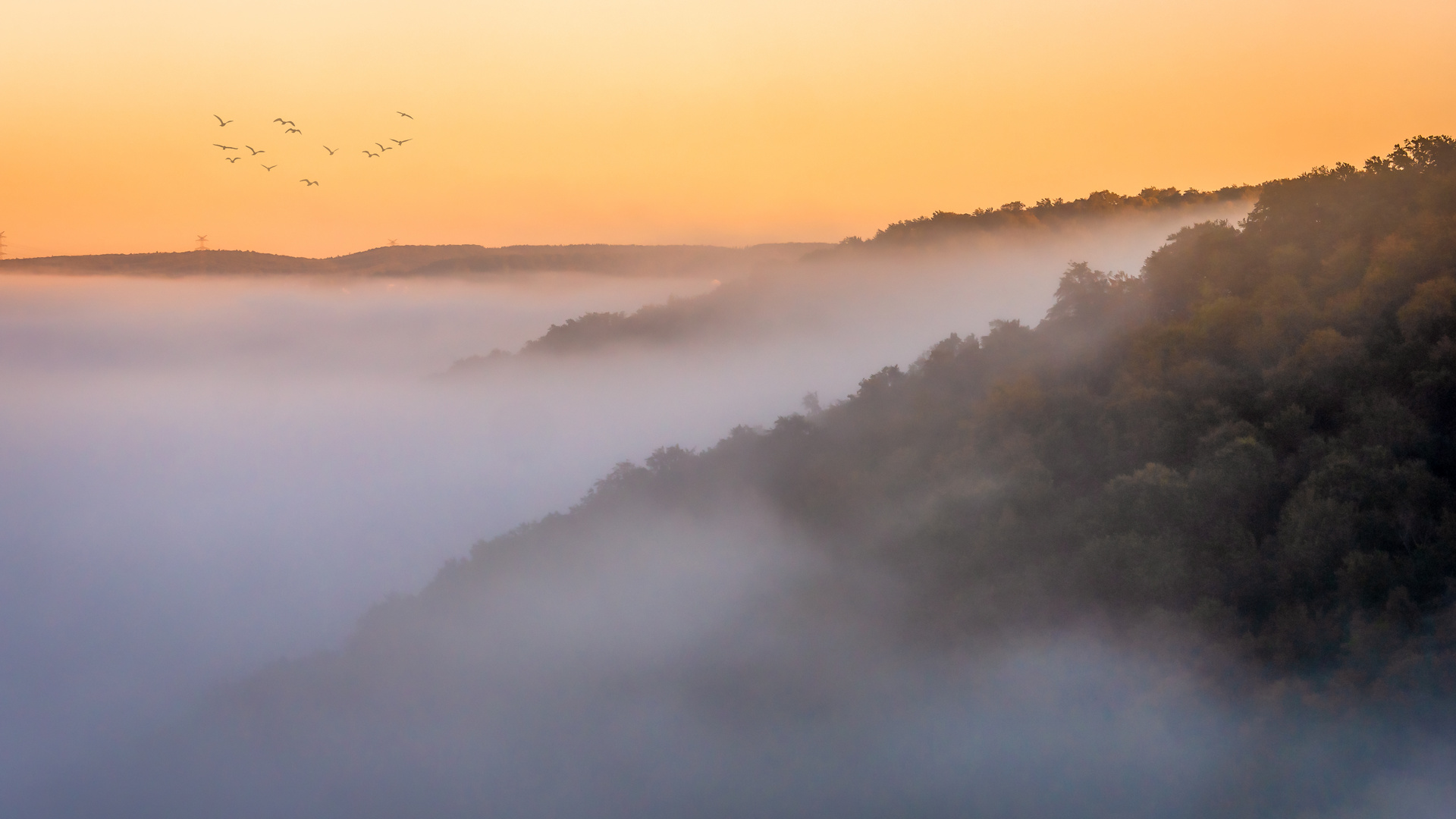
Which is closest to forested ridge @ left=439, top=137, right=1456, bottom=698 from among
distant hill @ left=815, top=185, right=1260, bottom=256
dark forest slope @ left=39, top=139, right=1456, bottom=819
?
dark forest slope @ left=39, top=139, right=1456, bottom=819

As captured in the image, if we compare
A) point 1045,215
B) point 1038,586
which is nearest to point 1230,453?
point 1038,586

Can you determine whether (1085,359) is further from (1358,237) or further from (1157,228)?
(1157,228)

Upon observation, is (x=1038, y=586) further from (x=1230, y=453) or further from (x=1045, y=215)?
(x=1045, y=215)

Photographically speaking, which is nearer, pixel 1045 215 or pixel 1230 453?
pixel 1230 453

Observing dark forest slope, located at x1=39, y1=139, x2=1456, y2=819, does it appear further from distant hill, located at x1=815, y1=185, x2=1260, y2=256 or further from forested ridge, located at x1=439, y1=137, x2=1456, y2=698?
distant hill, located at x1=815, y1=185, x2=1260, y2=256

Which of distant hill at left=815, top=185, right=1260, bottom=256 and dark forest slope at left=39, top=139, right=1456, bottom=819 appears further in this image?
distant hill at left=815, top=185, right=1260, bottom=256

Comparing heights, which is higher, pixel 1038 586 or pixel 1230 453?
pixel 1230 453

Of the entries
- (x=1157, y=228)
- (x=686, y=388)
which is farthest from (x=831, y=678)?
(x=686, y=388)

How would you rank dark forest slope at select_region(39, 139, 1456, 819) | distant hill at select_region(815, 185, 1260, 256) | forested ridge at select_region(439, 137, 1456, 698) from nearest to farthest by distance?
dark forest slope at select_region(39, 139, 1456, 819) → forested ridge at select_region(439, 137, 1456, 698) → distant hill at select_region(815, 185, 1260, 256)

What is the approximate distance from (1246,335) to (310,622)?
253ft

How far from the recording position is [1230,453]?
2078 cm

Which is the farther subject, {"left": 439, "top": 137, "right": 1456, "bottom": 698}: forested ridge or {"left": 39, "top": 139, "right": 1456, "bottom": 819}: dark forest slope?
{"left": 439, "top": 137, "right": 1456, "bottom": 698}: forested ridge

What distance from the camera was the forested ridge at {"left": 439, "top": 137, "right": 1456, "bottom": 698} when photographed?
1812 centimetres

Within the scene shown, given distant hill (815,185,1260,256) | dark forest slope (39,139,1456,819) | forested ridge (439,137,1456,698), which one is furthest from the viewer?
distant hill (815,185,1260,256)
